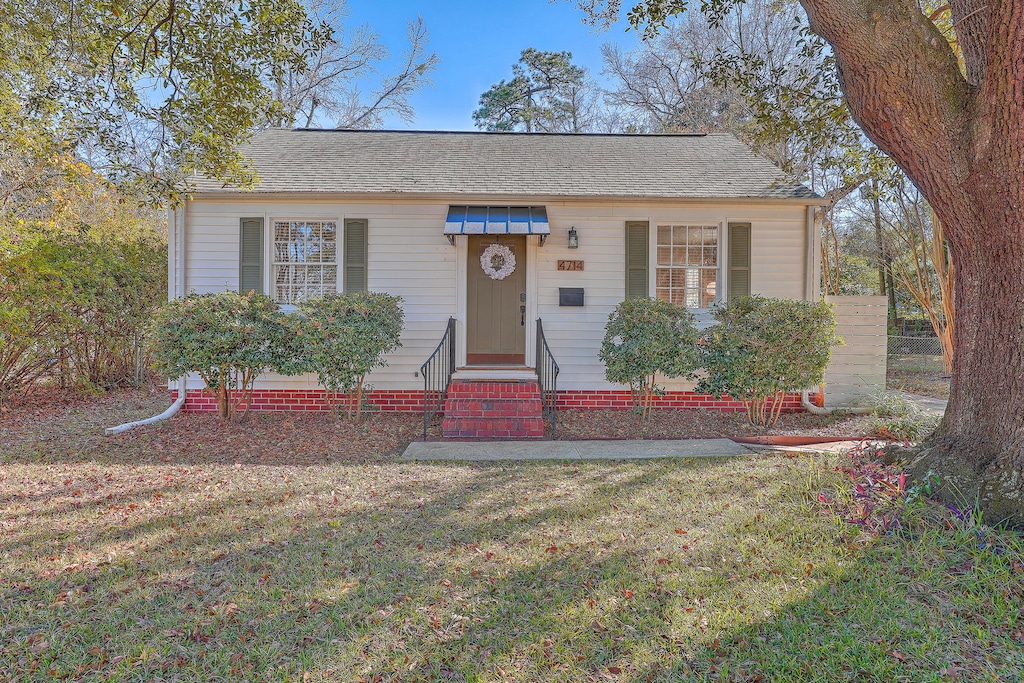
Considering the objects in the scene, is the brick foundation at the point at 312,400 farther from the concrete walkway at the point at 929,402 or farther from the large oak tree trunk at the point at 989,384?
the concrete walkway at the point at 929,402

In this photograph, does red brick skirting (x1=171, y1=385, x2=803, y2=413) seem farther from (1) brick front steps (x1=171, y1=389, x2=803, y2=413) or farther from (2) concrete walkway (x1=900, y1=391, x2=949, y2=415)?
(2) concrete walkway (x1=900, y1=391, x2=949, y2=415)

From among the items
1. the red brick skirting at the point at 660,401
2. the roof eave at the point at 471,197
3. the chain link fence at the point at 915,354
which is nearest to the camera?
the roof eave at the point at 471,197

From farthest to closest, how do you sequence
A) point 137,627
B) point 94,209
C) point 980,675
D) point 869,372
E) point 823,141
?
point 94,209 → point 869,372 → point 823,141 → point 137,627 → point 980,675

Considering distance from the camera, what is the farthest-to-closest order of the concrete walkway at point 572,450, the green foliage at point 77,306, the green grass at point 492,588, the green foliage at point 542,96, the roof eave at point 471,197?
1. the green foliage at point 542,96
2. the roof eave at point 471,197
3. the green foliage at point 77,306
4. the concrete walkway at point 572,450
5. the green grass at point 492,588

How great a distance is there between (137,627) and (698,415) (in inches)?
265

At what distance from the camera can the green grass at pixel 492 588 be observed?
2170 mm

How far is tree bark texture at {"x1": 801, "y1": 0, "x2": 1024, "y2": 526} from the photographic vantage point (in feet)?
10.7

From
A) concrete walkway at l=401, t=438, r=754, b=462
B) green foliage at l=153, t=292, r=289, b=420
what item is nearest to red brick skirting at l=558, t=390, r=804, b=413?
concrete walkway at l=401, t=438, r=754, b=462

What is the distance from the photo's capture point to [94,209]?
1156 centimetres

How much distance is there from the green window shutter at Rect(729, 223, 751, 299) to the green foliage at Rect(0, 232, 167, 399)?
368 inches

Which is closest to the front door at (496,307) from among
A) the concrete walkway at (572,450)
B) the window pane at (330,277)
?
the window pane at (330,277)

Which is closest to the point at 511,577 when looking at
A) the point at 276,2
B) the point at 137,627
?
Answer: the point at 137,627

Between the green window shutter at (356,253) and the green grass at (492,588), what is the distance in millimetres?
3928

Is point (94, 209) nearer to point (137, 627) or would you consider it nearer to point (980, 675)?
point (137, 627)
